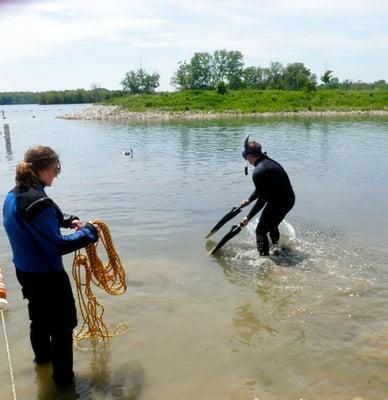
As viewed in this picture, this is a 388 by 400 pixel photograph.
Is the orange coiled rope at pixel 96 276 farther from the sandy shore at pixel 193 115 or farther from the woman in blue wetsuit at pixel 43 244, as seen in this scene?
the sandy shore at pixel 193 115

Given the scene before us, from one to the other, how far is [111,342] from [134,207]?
7.58 meters

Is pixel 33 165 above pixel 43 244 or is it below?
above

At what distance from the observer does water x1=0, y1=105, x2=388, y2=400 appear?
4875 mm

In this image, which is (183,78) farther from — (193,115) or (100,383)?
(100,383)

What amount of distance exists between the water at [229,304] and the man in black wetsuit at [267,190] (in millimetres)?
614

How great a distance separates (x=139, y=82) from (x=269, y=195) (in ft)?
320

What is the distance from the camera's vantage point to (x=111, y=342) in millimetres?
5805

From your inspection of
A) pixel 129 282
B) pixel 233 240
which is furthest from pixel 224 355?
pixel 233 240

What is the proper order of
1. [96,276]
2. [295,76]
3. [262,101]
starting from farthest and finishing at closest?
[295,76]
[262,101]
[96,276]

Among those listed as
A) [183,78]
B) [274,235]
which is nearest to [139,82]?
[183,78]

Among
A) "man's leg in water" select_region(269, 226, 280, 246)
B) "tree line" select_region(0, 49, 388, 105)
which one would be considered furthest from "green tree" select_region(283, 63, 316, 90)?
"man's leg in water" select_region(269, 226, 280, 246)

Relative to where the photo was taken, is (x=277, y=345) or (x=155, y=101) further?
(x=155, y=101)

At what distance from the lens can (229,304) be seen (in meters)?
6.84

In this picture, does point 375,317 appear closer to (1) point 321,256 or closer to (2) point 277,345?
(2) point 277,345
